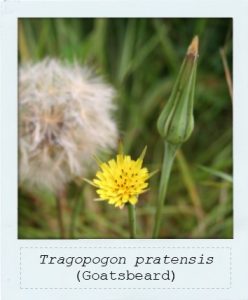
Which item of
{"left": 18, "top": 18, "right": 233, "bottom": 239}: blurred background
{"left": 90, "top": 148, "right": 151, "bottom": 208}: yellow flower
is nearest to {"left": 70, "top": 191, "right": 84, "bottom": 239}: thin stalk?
{"left": 18, "top": 18, "right": 233, "bottom": 239}: blurred background

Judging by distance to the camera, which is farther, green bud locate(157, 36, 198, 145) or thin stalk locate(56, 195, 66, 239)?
thin stalk locate(56, 195, 66, 239)

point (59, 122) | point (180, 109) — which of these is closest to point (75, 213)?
point (59, 122)

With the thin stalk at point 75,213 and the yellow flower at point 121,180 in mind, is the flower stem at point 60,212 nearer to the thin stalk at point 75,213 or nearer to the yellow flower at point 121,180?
the thin stalk at point 75,213

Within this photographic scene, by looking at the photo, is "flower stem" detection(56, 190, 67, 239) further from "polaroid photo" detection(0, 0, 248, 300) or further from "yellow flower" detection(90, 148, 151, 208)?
"yellow flower" detection(90, 148, 151, 208)

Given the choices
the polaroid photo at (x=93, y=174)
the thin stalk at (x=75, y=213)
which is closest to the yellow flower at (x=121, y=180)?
the polaroid photo at (x=93, y=174)

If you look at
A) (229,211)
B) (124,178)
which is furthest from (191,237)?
(124,178)
